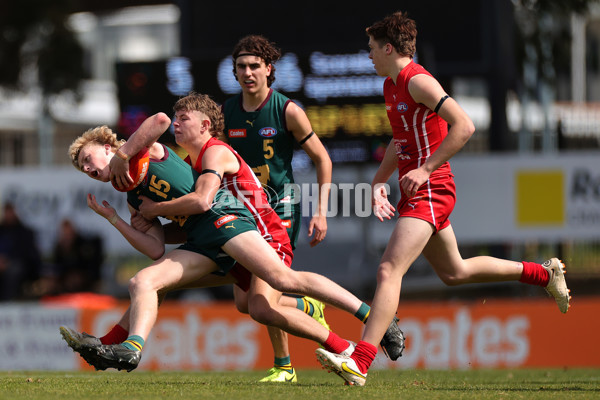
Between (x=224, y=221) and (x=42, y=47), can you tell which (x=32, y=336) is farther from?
(x=42, y=47)

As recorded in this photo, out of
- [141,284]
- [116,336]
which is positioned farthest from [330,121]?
[141,284]

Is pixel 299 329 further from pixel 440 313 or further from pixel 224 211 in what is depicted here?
pixel 440 313

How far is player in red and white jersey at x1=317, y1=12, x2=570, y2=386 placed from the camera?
5.91 m

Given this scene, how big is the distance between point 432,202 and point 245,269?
128 cm

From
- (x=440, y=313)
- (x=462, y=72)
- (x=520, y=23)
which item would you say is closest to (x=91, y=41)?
(x=520, y=23)

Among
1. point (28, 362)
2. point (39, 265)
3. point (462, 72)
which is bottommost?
point (28, 362)

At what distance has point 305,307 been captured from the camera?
689cm

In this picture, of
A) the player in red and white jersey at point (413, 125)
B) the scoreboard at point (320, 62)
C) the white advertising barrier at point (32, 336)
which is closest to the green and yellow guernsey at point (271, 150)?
the player in red and white jersey at point (413, 125)

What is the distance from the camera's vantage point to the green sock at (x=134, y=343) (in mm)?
5786

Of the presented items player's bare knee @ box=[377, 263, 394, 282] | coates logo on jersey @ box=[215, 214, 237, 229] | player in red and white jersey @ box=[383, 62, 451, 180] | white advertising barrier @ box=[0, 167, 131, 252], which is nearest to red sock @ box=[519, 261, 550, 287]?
player in red and white jersey @ box=[383, 62, 451, 180]

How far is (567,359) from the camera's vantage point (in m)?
10.9

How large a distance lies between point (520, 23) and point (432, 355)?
1046cm

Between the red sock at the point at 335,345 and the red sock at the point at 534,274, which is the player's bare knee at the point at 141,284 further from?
the red sock at the point at 534,274

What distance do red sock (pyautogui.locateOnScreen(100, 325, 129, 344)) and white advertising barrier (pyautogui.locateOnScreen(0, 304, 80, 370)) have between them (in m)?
5.63
